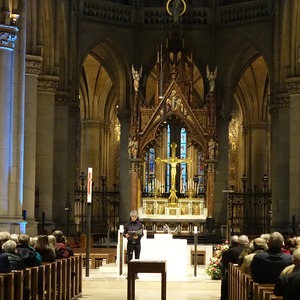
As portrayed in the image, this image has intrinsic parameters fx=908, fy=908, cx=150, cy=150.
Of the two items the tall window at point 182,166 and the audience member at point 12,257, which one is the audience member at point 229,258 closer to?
the audience member at point 12,257

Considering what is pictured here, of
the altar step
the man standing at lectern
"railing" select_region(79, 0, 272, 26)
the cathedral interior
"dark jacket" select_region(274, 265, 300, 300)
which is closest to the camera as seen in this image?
"dark jacket" select_region(274, 265, 300, 300)

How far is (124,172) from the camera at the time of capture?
135ft

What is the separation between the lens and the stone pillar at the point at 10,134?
2348 centimetres

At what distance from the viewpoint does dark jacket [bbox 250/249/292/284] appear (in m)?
11.7

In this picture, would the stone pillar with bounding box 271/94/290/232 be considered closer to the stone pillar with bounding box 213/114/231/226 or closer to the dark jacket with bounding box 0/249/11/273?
the stone pillar with bounding box 213/114/231/226

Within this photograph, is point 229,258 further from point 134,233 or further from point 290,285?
point 290,285

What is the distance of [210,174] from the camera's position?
37000 mm

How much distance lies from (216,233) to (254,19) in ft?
31.2

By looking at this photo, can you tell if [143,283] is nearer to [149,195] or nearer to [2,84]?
[2,84]

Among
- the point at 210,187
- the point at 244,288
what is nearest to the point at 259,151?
the point at 210,187

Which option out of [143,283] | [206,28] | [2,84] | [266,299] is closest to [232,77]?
[206,28]

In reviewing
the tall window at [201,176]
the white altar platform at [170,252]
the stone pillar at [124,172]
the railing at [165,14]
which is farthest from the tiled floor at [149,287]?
the railing at [165,14]

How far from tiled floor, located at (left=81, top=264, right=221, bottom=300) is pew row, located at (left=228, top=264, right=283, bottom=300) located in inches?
103

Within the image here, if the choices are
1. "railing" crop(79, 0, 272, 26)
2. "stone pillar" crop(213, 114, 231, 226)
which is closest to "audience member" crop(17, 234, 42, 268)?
"stone pillar" crop(213, 114, 231, 226)
